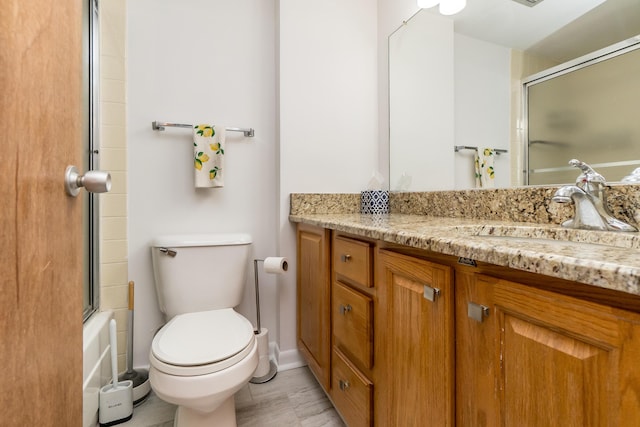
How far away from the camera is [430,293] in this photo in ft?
2.35

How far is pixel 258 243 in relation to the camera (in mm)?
1837

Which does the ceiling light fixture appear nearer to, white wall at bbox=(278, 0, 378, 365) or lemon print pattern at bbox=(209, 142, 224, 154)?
white wall at bbox=(278, 0, 378, 365)

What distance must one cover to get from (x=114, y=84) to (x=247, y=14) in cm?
85

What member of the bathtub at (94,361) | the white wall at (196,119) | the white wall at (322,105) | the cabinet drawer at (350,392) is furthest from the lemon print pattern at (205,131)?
the cabinet drawer at (350,392)

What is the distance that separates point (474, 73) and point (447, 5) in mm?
440

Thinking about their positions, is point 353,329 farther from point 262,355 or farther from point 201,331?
point 262,355

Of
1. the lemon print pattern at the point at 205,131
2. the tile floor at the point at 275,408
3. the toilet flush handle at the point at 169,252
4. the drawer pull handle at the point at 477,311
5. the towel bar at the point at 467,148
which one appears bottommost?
the tile floor at the point at 275,408

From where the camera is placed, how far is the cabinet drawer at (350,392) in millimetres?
996

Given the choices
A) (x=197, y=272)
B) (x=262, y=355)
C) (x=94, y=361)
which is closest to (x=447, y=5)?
(x=197, y=272)

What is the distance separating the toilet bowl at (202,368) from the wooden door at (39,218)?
1.38 feet

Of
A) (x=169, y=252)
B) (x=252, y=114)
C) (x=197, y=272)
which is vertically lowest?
(x=197, y=272)

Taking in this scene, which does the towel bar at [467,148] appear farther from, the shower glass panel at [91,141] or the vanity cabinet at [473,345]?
the shower glass panel at [91,141]

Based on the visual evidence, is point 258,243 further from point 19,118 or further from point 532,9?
point 532,9

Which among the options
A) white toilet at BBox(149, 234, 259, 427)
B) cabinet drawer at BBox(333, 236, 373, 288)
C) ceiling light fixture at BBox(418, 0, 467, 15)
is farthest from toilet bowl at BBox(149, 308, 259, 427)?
ceiling light fixture at BBox(418, 0, 467, 15)
